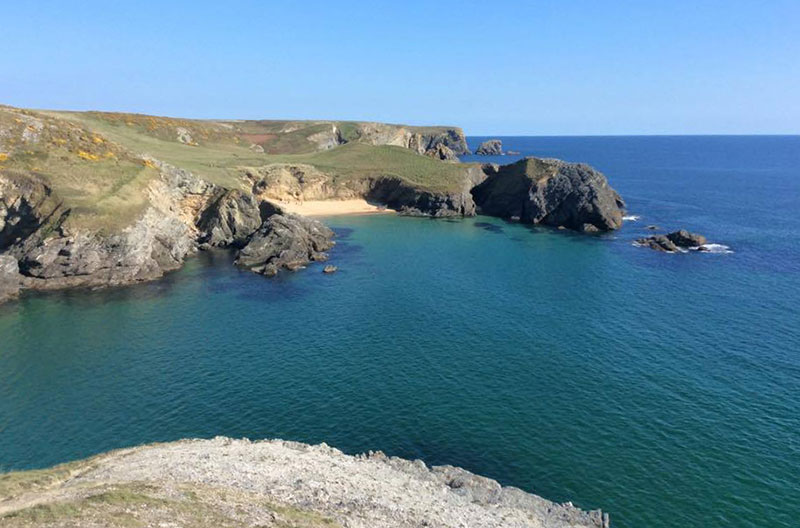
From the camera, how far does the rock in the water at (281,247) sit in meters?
94.5

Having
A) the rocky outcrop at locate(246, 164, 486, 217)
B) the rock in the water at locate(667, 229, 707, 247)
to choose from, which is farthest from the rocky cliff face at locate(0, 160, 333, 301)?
the rock in the water at locate(667, 229, 707, 247)

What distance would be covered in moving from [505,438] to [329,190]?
120 meters

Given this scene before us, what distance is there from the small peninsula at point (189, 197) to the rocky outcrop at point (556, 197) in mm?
341

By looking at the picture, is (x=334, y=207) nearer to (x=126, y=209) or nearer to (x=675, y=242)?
(x=126, y=209)

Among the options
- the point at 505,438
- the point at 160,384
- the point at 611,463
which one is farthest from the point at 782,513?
the point at 160,384

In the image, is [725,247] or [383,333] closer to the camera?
[383,333]

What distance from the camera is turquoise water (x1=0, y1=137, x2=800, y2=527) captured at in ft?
133

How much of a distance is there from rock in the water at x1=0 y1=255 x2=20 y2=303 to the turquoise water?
4577mm

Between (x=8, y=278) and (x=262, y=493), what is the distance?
70.5 m

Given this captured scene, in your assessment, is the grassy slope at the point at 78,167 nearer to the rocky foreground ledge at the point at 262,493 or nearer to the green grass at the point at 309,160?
the green grass at the point at 309,160

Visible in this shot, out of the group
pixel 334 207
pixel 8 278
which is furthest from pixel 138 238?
pixel 334 207

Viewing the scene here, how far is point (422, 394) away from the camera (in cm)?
5066

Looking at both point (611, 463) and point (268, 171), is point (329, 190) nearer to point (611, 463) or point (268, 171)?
point (268, 171)

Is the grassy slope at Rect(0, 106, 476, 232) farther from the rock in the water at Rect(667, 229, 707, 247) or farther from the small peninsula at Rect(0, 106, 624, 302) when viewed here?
the rock in the water at Rect(667, 229, 707, 247)
